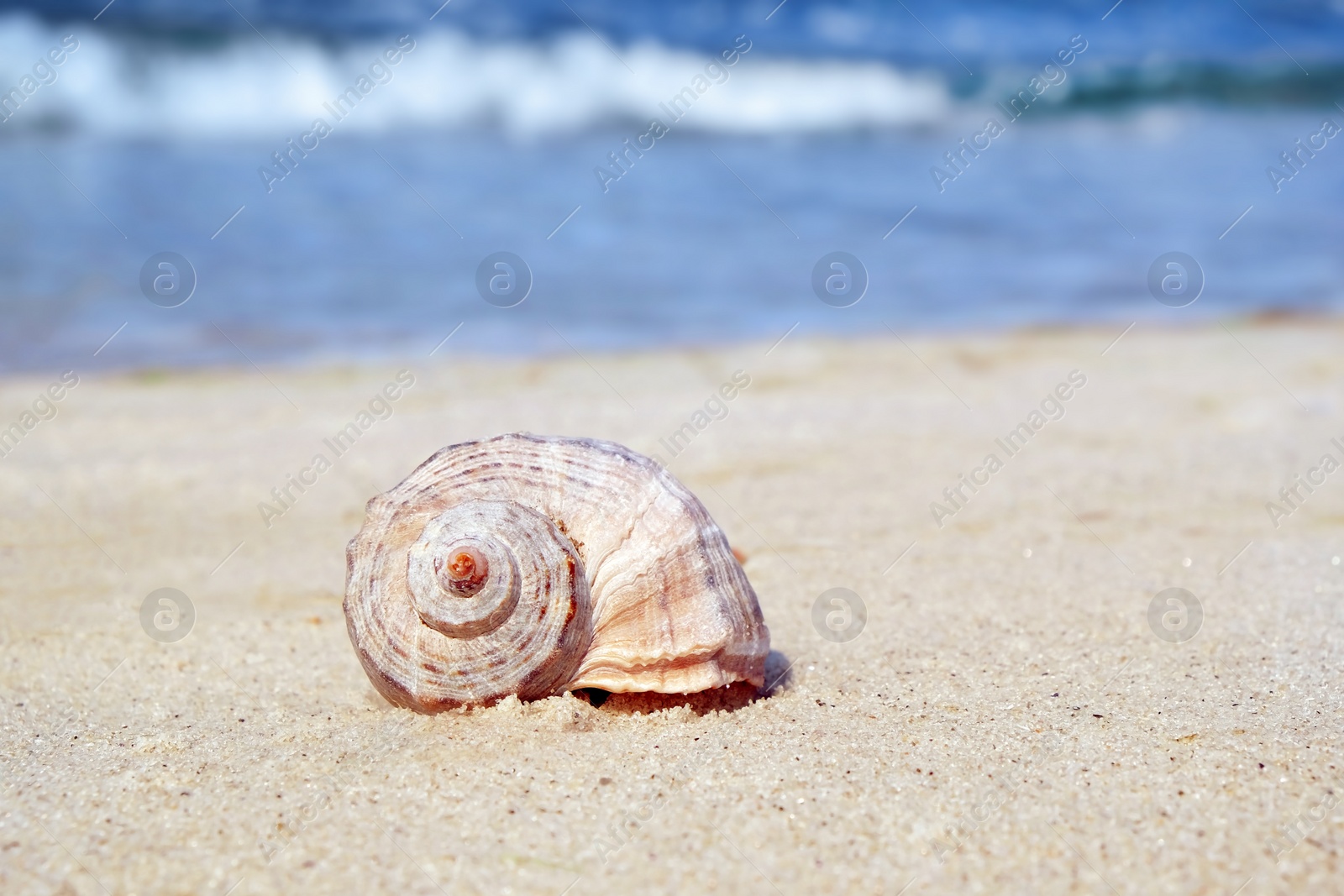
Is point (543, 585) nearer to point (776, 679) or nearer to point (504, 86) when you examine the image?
point (776, 679)

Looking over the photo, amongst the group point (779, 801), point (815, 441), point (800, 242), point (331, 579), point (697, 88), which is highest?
point (697, 88)

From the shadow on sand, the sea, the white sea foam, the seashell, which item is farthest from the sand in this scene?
the white sea foam

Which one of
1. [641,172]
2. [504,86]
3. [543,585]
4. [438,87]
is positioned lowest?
[543,585]

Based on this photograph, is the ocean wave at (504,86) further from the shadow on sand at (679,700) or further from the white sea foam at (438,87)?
the shadow on sand at (679,700)

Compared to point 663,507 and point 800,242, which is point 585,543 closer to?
point 663,507

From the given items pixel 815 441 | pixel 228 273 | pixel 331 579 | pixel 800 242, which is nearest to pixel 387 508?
pixel 331 579

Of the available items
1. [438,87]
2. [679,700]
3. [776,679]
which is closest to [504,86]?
[438,87]
